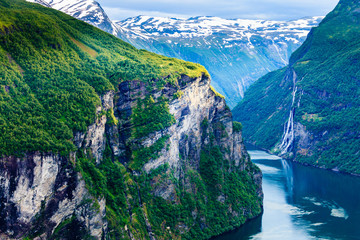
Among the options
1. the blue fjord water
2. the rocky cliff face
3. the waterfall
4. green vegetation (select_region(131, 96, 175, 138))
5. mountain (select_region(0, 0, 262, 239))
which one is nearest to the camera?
the rocky cliff face

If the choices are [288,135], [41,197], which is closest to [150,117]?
[41,197]

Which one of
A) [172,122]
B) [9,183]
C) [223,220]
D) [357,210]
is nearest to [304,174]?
[357,210]

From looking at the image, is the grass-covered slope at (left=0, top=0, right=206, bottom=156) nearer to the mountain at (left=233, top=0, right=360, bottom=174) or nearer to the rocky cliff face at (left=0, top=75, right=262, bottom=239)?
the rocky cliff face at (left=0, top=75, right=262, bottom=239)

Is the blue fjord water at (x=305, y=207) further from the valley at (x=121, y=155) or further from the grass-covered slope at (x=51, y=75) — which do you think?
the grass-covered slope at (x=51, y=75)

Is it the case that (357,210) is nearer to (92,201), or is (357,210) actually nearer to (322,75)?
(92,201)

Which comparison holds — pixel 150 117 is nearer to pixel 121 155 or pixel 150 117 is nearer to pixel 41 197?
pixel 121 155

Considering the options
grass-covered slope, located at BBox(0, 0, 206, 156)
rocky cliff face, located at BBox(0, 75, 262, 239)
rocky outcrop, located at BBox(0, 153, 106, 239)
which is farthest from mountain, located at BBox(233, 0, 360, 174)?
rocky outcrop, located at BBox(0, 153, 106, 239)
